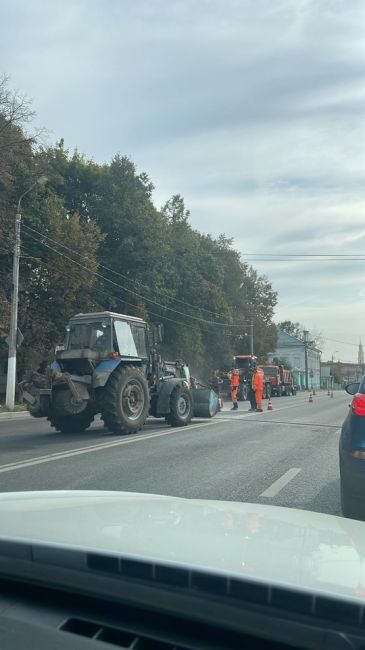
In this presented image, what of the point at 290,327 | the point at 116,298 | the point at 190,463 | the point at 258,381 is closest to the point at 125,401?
the point at 190,463

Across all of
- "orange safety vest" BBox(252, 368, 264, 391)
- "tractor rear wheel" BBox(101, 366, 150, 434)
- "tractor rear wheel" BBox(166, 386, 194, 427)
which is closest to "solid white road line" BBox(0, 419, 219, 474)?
"tractor rear wheel" BBox(101, 366, 150, 434)

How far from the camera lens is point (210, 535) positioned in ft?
8.23

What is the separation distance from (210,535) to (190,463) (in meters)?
7.12

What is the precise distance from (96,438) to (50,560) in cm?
→ 1102

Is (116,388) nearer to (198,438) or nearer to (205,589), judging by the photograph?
(198,438)

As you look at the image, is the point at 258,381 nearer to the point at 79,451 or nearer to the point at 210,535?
the point at 79,451

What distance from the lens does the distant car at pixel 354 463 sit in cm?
525

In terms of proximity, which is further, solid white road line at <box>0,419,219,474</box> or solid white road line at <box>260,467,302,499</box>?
solid white road line at <box>0,419,219,474</box>

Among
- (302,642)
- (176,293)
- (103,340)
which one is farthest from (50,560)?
(176,293)

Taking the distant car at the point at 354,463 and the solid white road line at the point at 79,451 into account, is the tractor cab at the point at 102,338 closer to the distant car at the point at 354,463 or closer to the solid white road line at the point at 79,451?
the solid white road line at the point at 79,451

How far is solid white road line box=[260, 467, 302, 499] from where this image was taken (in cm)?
733

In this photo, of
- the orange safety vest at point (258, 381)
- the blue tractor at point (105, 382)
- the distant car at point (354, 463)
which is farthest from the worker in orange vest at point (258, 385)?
the distant car at point (354, 463)

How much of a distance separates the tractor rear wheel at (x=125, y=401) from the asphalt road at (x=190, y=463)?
0.28 meters

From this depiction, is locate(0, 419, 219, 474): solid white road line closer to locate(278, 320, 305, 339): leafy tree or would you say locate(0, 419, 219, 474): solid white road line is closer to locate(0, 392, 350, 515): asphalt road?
locate(0, 392, 350, 515): asphalt road
